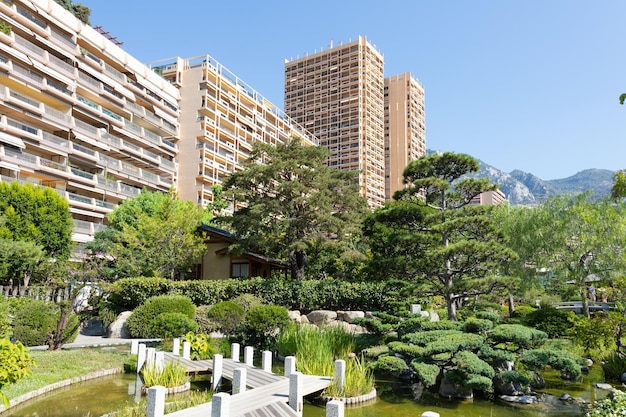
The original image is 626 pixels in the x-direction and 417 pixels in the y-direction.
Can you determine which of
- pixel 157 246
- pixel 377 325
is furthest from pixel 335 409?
pixel 157 246

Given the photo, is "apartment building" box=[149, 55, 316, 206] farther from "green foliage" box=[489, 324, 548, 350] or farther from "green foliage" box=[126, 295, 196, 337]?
"green foliage" box=[489, 324, 548, 350]

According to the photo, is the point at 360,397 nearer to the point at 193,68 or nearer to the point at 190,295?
the point at 190,295

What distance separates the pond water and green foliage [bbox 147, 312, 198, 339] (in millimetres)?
4170

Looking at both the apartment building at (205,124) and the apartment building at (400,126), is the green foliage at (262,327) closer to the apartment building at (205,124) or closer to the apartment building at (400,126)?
the apartment building at (205,124)

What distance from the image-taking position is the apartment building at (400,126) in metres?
87.2

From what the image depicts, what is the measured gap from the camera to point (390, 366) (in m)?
9.73

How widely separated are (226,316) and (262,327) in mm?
2322

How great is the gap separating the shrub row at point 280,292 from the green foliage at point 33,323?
5128mm

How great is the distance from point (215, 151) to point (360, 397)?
44221 millimetres

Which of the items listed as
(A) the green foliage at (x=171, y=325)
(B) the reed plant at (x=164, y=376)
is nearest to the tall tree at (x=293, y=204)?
(A) the green foliage at (x=171, y=325)

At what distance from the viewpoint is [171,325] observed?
49.7 ft

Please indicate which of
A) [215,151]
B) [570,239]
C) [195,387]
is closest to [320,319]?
[195,387]

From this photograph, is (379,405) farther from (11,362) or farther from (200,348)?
(11,362)

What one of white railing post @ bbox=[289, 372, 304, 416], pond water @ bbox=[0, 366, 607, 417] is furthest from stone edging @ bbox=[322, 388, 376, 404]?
white railing post @ bbox=[289, 372, 304, 416]
